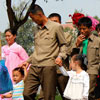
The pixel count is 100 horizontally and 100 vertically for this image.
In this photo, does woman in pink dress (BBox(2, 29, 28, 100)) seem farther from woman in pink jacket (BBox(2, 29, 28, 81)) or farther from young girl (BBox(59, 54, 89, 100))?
young girl (BBox(59, 54, 89, 100))

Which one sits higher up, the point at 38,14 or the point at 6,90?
the point at 38,14

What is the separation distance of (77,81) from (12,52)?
294 cm

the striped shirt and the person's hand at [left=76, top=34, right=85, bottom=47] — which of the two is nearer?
the person's hand at [left=76, top=34, right=85, bottom=47]

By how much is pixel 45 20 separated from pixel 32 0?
1086cm

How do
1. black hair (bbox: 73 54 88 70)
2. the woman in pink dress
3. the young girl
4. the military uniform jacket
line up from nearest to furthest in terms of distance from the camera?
the military uniform jacket, the young girl, black hair (bbox: 73 54 88 70), the woman in pink dress

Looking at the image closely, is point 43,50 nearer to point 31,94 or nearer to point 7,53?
point 31,94

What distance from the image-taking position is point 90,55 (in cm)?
803

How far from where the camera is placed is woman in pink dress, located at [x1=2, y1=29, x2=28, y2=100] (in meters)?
9.92

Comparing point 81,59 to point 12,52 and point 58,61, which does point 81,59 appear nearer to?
point 58,61

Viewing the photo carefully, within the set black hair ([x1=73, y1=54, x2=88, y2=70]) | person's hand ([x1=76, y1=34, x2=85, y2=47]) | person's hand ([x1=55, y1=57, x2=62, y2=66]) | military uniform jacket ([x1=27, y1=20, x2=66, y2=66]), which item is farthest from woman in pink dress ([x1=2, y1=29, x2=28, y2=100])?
person's hand ([x1=55, y1=57, x2=62, y2=66])

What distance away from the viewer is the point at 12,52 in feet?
33.2

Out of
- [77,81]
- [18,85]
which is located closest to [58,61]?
[77,81]

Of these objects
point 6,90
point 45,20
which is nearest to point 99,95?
point 6,90

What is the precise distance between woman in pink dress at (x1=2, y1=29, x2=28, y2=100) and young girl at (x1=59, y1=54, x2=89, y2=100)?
246 cm
